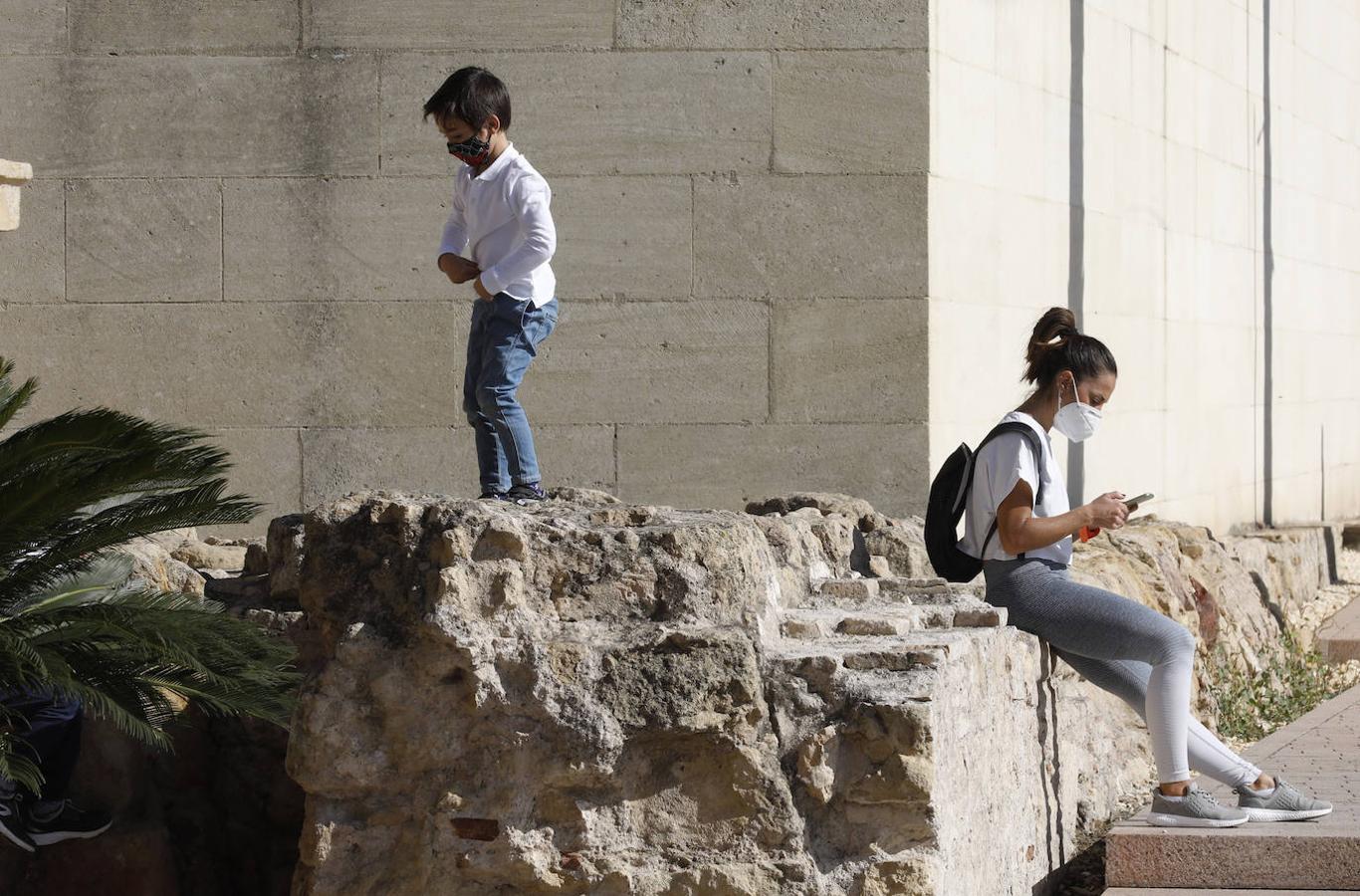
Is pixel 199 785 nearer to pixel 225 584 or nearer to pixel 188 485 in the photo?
pixel 225 584

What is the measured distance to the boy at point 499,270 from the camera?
582 centimetres

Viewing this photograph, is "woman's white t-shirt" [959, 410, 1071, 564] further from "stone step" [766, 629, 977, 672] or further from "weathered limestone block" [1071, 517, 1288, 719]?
"weathered limestone block" [1071, 517, 1288, 719]

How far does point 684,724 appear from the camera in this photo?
12.8 feet

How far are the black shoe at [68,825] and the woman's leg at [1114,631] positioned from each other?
8.45ft

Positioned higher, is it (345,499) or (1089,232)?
(1089,232)

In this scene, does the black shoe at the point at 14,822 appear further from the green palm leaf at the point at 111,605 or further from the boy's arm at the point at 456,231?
the boy's arm at the point at 456,231

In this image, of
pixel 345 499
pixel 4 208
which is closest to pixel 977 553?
pixel 345 499

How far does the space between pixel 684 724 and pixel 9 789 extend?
6.50ft

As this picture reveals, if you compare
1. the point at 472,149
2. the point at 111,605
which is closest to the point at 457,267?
the point at 472,149

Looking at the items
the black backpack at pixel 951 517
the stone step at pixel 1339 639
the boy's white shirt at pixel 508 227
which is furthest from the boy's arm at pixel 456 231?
the stone step at pixel 1339 639

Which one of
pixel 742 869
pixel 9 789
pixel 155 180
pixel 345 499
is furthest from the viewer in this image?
pixel 155 180

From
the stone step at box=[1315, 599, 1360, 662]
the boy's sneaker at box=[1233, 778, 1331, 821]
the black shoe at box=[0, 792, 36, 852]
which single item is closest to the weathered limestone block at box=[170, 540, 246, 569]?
the black shoe at box=[0, 792, 36, 852]

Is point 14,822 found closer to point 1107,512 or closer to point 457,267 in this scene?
point 457,267

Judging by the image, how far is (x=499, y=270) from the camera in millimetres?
5777
